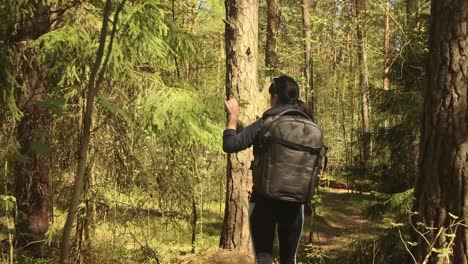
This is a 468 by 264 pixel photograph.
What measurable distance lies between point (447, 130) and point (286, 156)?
1.33 metres

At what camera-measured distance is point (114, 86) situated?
18.1 ft

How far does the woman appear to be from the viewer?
329 centimetres

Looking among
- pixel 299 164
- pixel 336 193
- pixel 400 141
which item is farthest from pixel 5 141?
pixel 336 193

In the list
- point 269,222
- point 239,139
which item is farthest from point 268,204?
point 239,139

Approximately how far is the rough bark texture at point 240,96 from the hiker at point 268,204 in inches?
133

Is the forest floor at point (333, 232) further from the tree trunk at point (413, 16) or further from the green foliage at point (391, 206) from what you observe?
the tree trunk at point (413, 16)

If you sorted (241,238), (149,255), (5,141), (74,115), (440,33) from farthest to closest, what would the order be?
(241,238), (149,255), (74,115), (5,141), (440,33)

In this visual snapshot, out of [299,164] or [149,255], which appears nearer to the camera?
[299,164]

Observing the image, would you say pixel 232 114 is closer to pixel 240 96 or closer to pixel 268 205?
pixel 268 205

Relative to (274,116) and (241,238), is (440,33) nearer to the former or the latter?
(274,116)

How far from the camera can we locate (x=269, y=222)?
340cm

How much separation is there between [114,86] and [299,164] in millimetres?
3018

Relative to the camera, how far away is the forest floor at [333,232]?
6.73 meters

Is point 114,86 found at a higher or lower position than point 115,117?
higher
